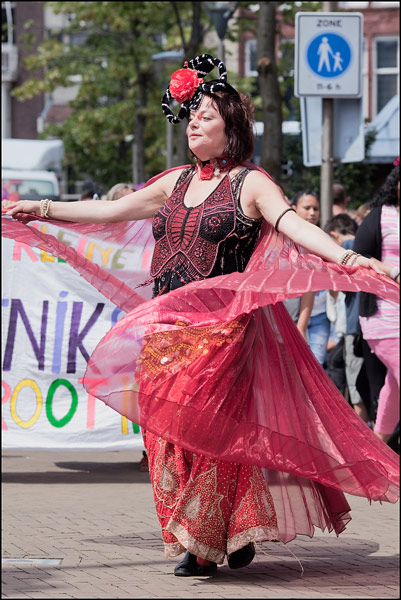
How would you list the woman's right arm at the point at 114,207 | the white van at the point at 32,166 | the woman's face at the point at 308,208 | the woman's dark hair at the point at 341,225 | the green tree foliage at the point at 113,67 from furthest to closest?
the green tree foliage at the point at 113,67
the white van at the point at 32,166
the woman's dark hair at the point at 341,225
the woman's face at the point at 308,208
the woman's right arm at the point at 114,207

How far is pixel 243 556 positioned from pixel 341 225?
533 centimetres

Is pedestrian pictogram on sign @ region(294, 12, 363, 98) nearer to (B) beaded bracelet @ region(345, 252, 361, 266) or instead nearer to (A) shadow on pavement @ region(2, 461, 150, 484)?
(A) shadow on pavement @ region(2, 461, 150, 484)

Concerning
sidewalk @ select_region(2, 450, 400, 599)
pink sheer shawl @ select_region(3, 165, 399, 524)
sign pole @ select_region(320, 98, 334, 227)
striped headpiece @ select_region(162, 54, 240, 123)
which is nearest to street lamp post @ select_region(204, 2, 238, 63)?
sign pole @ select_region(320, 98, 334, 227)

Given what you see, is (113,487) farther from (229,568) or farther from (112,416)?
(229,568)

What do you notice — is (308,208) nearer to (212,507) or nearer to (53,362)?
(53,362)

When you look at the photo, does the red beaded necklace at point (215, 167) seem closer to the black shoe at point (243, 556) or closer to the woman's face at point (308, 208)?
the black shoe at point (243, 556)

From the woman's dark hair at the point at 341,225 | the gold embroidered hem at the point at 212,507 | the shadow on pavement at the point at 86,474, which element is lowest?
the shadow on pavement at the point at 86,474

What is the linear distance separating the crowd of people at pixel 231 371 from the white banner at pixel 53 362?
314cm

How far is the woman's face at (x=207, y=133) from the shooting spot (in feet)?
17.6

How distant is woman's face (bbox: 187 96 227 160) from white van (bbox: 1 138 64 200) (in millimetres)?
19502

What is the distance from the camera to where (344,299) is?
10.4 metres

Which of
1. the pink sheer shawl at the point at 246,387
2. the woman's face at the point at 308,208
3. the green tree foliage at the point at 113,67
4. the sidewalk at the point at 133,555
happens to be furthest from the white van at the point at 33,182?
the pink sheer shawl at the point at 246,387

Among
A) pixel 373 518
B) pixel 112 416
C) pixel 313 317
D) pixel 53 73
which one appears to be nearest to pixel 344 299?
pixel 313 317

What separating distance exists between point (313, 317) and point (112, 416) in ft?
6.07
